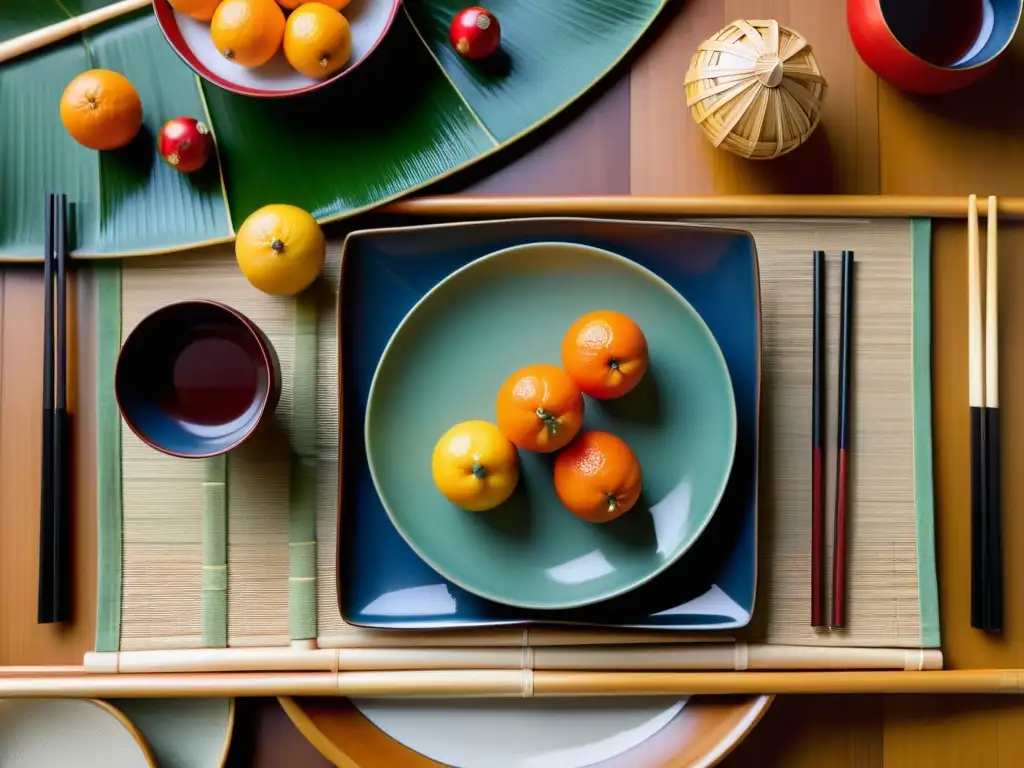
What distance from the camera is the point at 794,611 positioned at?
75cm

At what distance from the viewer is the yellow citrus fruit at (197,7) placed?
0.71m

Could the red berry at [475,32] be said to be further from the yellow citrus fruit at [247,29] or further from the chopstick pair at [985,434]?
the chopstick pair at [985,434]

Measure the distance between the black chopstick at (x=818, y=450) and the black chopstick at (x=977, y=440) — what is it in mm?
148

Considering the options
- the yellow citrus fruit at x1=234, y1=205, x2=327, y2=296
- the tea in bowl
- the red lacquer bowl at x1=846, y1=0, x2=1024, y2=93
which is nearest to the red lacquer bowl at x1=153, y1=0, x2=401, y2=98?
the yellow citrus fruit at x1=234, y1=205, x2=327, y2=296

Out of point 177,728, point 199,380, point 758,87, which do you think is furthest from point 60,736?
point 758,87

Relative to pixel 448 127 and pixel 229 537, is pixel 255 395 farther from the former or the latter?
pixel 448 127

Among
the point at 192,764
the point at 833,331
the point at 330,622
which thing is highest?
the point at 833,331

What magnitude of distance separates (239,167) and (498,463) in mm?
394

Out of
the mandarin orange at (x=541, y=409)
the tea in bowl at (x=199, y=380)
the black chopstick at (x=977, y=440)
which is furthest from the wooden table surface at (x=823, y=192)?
the mandarin orange at (x=541, y=409)

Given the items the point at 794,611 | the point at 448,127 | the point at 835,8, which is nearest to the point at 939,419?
the point at 794,611

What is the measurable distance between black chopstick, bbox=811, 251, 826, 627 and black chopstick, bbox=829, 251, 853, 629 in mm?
13

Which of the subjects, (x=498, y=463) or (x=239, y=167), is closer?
(x=498, y=463)

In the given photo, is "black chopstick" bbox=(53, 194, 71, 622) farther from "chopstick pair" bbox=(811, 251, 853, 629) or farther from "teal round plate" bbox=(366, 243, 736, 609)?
"chopstick pair" bbox=(811, 251, 853, 629)

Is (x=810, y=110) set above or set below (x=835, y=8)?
below
